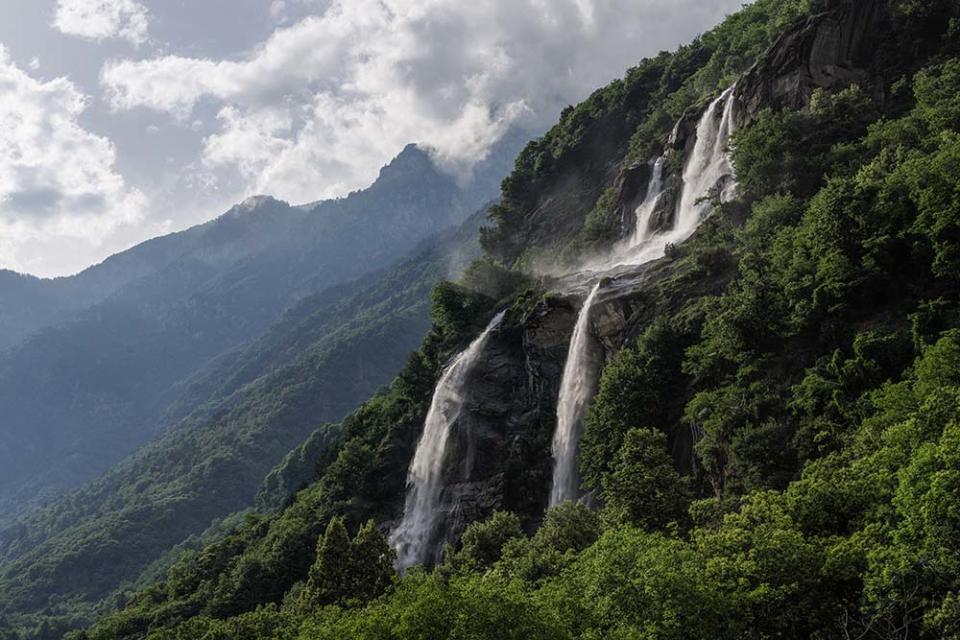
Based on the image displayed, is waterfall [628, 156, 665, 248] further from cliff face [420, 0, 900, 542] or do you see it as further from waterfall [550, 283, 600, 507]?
waterfall [550, 283, 600, 507]

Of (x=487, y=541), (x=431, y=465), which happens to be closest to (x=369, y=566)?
(x=487, y=541)

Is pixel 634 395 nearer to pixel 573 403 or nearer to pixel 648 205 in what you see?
pixel 573 403

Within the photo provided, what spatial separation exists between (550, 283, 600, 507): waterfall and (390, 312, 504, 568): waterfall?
32.4 ft

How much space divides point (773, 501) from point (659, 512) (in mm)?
9556

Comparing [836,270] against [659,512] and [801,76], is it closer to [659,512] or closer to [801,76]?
[659,512]

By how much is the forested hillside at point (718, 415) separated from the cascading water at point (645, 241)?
71cm

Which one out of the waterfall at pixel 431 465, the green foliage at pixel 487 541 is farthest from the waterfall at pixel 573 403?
the waterfall at pixel 431 465

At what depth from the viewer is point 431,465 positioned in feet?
195

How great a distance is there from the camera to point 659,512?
32.2 m

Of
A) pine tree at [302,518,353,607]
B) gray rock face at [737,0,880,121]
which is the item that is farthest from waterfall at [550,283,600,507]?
gray rock face at [737,0,880,121]

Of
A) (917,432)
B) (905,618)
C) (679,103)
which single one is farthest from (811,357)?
(679,103)

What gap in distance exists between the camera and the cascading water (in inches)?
1962

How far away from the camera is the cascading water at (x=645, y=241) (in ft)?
164

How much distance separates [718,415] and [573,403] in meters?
15.0
